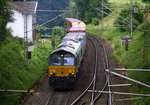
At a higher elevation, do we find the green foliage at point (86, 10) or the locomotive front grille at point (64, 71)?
the green foliage at point (86, 10)

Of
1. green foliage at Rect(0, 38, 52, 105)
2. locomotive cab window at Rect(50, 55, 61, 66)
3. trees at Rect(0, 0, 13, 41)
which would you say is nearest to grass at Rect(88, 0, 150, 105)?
locomotive cab window at Rect(50, 55, 61, 66)

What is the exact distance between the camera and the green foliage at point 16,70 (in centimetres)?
1598

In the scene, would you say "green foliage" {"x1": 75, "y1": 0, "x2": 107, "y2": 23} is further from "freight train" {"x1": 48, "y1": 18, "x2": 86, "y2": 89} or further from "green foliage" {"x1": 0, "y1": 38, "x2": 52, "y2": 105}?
"freight train" {"x1": 48, "y1": 18, "x2": 86, "y2": 89}

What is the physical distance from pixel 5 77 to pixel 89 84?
5790 millimetres

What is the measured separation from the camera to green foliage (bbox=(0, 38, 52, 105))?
16.0 m

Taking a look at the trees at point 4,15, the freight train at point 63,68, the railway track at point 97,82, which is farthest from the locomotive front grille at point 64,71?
the trees at point 4,15

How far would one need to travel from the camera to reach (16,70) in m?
18.8

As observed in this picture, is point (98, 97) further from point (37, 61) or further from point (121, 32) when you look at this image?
point (121, 32)

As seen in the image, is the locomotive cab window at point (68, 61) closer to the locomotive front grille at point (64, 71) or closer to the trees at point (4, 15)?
the locomotive front grille at point (64, 71)

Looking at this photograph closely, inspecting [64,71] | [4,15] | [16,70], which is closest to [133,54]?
[64,71]

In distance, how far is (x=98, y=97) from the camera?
56.4ft

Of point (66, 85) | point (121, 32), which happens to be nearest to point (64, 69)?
point (66, 85)

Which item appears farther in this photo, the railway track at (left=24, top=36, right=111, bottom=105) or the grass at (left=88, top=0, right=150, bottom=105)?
the grass at (left=88, top=0, right=150, bottom=105)

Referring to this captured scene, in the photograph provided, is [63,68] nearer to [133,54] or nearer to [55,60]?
[55,60]
